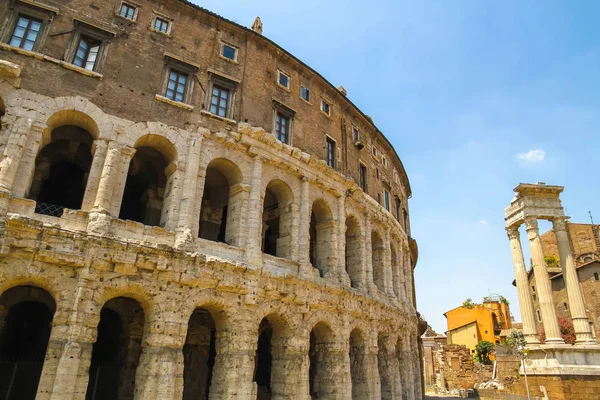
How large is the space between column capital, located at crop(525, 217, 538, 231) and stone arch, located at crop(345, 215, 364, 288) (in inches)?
310

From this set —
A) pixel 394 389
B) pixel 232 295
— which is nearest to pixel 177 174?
pixel 232 295

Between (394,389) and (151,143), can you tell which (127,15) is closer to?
(151,143)

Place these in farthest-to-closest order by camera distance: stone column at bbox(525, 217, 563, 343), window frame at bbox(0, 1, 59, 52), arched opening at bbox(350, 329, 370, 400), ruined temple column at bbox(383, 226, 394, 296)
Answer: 1. ruined temple column at bbox(383, 226, 394, 296)
2. stone column at bbox(525, 217, 563, 343)
3. arched opening at bbox(350, 329, 370, 400)
4. window frame at bbox(0, 1, 59, 52)

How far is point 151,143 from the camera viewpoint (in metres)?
12.5

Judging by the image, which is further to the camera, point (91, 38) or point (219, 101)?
point (219, 101)

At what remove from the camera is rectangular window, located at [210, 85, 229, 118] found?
45.3ft

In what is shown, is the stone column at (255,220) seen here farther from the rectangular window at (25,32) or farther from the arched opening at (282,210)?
the rectangular window at (25,32)

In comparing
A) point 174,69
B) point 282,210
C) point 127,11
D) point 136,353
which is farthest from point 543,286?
point 127,11

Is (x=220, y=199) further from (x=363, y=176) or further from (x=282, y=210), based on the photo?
(x=363, y=176)

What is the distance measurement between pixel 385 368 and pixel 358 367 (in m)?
2.43

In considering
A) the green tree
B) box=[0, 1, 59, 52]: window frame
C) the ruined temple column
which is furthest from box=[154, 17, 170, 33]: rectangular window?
the green tree

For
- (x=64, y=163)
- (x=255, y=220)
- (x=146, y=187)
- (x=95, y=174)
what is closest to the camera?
(x=95, y=174)

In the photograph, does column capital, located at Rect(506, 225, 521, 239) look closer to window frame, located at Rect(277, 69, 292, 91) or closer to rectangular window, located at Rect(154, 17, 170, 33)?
window frame, located at Rect(277, 69, 292, 91)

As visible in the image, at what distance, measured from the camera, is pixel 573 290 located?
17.6 meters
